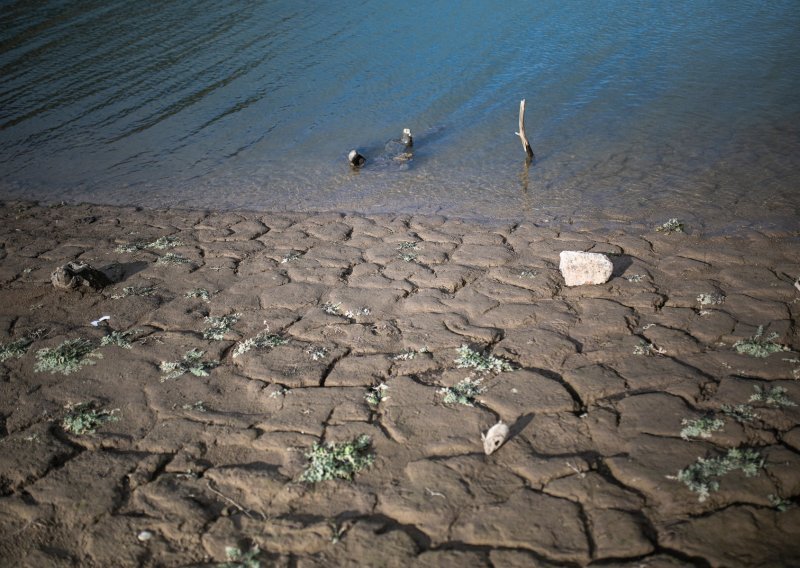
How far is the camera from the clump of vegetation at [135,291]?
508cm

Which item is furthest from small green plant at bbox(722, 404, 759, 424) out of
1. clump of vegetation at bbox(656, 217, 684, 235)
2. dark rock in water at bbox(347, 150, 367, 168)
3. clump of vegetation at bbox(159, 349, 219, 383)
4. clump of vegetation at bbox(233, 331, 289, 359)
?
dark rock in water at bbox(347, 150, 367, 168)

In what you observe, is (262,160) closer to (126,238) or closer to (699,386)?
(126,238)

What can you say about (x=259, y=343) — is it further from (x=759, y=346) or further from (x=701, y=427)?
(x=759, y=346)

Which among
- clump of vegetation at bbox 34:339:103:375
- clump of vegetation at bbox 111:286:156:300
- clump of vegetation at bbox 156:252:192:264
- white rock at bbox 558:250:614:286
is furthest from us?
clump of vegetation at bbox 156:252:192:264

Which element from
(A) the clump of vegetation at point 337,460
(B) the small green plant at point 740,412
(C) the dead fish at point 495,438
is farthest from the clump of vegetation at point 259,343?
(B) the small green plant at point 740,412

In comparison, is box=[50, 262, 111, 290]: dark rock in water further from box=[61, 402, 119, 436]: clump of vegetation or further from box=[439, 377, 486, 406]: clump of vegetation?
box=[439, 377, 486, 406]: clump of vegetation

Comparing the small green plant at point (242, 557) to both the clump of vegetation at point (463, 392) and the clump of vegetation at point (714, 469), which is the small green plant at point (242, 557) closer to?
the clump of vegetation at point (463, 392)

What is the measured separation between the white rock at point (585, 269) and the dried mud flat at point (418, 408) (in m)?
0.12

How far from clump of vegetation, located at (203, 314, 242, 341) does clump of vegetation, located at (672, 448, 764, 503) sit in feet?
10.8

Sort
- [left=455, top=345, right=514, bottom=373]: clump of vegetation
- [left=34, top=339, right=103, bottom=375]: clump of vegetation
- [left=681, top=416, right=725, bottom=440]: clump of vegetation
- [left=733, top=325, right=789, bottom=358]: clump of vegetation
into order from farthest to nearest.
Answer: [left=34, top=339, right=103, bottom=375]: clump of vegetation, [left=455, top=345, right=514, bottom=373]: clump of vegetation, [left=733, top=325, right=789, bottom=358]: clump of vegetation, [left=681, top=416, right=725, bottom=440]: clump of vegetation

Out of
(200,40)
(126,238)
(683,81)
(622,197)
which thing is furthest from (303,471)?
(200,40)

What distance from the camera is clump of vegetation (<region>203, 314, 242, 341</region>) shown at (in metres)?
4.39

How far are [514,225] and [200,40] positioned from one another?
40.1ft

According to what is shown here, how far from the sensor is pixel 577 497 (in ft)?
8.96
